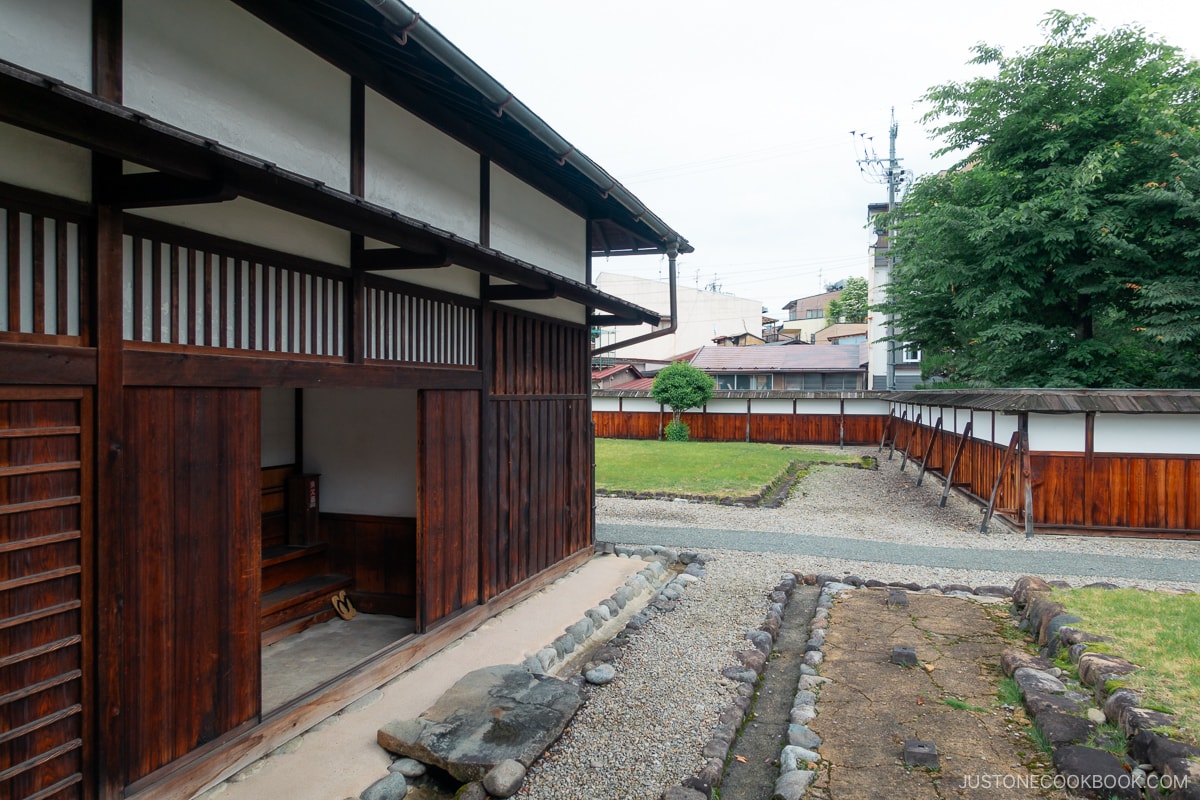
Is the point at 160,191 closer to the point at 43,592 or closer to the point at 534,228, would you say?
the point at 43,592

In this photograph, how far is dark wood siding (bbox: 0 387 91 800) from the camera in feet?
9.17

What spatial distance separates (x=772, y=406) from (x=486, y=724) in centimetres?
2808

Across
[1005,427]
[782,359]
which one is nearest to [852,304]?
[782,359]

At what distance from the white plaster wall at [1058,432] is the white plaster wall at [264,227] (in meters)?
11.9

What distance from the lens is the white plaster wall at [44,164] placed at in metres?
2.78

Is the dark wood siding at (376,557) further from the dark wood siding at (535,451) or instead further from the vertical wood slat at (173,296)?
the vertical wood slat at (173,296)

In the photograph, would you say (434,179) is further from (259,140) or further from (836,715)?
(836,715)

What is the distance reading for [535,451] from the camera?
7734 millimetres

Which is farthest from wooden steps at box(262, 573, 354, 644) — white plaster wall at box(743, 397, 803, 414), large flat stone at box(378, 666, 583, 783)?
white plaster wall at box(743, 397, 803, 414)

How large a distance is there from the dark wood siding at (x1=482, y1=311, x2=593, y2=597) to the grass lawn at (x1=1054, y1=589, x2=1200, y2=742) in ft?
17.6

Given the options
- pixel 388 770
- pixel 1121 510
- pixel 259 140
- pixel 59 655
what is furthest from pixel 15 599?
pixel 1121 510

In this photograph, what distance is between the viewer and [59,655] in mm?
2980

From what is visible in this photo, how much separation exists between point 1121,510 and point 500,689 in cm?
1186

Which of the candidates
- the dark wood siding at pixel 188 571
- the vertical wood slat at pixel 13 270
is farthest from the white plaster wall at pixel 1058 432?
the vertical wood slat at pixel 13 270
